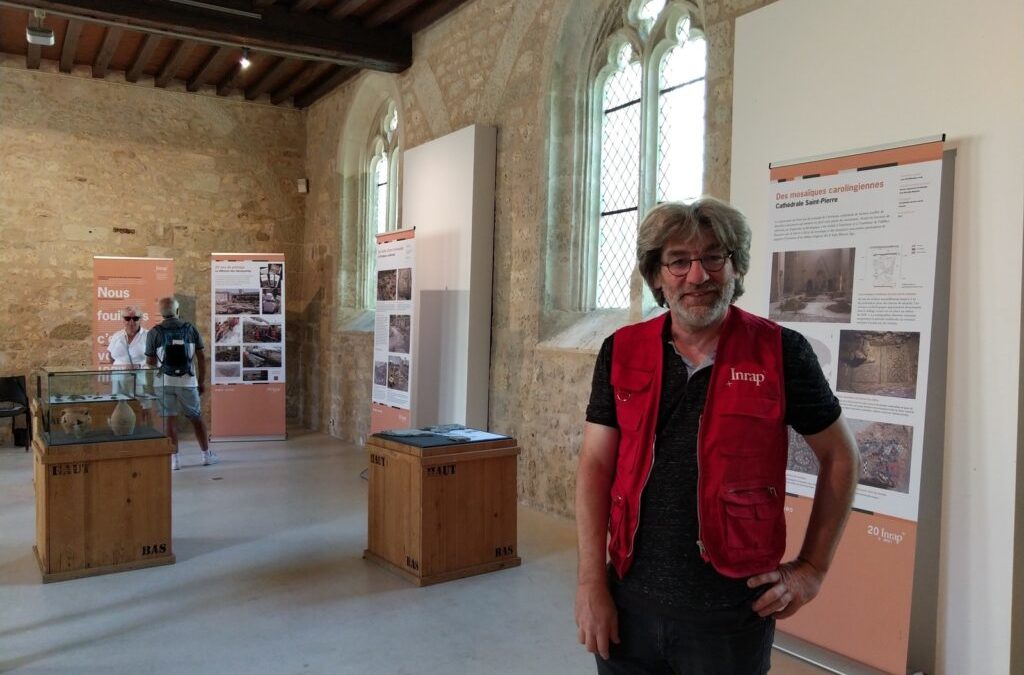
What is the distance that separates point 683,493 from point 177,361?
21.2ft

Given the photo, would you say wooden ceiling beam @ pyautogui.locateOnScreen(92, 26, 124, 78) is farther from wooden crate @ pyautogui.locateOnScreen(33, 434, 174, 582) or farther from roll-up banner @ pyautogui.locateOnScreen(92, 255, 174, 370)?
wooden crate @ pyautogui.locateOnScreen(33, 434, 174, 582)

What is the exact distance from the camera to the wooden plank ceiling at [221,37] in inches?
265

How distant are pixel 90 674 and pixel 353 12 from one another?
6.10 metres

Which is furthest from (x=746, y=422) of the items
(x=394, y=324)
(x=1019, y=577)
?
(x=394, y=324)

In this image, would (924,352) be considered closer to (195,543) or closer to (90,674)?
(90,674)

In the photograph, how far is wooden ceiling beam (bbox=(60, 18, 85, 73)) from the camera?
7.64 metres

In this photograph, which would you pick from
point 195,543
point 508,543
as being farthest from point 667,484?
point 195,543

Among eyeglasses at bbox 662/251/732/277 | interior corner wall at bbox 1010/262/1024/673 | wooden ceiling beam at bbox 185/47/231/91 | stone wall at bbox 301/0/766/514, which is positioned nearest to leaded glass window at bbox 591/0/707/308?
stone wall at bbox 301/0/766/514

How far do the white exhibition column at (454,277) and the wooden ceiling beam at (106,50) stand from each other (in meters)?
3.52

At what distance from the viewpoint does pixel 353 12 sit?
7.33 meters

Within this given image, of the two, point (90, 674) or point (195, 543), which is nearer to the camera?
point (90, 674)

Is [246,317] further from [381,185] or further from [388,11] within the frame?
Answer: [388,11]

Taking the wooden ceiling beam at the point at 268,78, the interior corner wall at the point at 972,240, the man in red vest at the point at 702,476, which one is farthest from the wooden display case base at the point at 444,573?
the wooden ceiling beam at the point at 268,78

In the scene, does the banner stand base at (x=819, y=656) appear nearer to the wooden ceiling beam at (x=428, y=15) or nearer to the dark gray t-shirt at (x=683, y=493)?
the dark gray t-shirt at (x=683, y=493)
